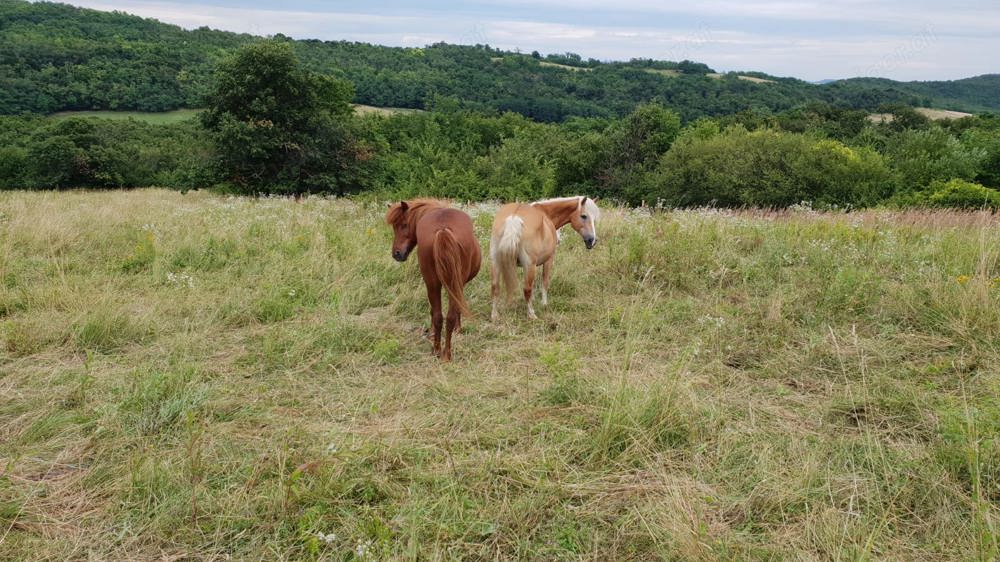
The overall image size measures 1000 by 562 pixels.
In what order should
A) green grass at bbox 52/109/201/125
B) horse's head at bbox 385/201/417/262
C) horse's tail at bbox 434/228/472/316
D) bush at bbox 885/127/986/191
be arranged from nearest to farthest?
horse's tail at bbox 434/228/472/316 → horse's head at bbox 385/201/417/262 → bush at bbox 885/127/986/191 → green grass at bbox 52/109/201/125

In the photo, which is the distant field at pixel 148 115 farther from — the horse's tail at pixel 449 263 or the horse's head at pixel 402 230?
the horse's tail at pixel 449 263

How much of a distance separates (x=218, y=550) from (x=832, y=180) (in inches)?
1448

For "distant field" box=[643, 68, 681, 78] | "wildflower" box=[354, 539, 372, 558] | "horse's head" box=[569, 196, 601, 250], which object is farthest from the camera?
"distant field" box=[643, 68, 681, 78]

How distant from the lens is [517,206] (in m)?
6.04

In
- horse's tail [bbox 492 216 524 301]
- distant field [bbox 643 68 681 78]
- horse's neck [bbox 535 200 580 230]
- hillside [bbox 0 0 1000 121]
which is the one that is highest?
distant field [bbox 643 68 681 78]

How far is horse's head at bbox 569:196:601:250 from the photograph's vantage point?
6.54 meters

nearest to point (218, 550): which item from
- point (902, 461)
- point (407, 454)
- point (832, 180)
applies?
point (407, 454)

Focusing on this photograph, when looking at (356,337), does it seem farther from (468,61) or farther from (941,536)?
(468,61)

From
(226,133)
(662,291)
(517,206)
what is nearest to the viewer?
(517,206)

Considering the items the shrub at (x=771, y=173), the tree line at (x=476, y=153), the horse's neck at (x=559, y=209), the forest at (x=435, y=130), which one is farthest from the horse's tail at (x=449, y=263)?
the shrub at (x=771, y=173)

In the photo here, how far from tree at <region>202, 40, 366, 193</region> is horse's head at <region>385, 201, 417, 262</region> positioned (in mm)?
23004

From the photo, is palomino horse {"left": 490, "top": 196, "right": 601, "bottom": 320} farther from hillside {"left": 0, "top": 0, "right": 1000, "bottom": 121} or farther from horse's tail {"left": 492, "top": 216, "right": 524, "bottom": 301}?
hillside {"left": 0, "top": 0, "right": 1000, "bottom": 121}

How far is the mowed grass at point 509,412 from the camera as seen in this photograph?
2578 millimetres

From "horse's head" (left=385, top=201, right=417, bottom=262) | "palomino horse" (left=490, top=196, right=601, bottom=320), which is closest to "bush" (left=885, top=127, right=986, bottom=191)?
"palomino horse" (left=490, top=196, right=601, bottom=320)
